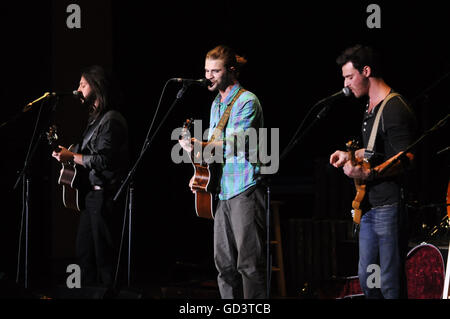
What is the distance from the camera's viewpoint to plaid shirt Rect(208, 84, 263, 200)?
13.9ft

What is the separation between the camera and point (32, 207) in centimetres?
711

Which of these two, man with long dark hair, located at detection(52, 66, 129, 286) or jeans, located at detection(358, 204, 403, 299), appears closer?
jeans, located at detection(358, 204, 403, 299)

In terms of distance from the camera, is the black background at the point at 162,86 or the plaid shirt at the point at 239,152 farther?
the black background at the point at 162,86

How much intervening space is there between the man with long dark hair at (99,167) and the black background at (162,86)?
215cm

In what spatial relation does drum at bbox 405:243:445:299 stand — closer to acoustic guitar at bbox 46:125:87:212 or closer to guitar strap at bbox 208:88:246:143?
guitar strap at bbox 208:88:246:143

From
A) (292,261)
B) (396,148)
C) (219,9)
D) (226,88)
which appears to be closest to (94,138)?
(226,88)

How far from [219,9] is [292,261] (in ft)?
9.90

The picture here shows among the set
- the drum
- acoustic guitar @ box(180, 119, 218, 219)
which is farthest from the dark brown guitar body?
Result: the drum

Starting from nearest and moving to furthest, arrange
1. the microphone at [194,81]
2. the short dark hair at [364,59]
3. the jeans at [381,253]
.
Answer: the jeans at [381,253] → the short dark hair at [364,59] → the microphone at [194,81]

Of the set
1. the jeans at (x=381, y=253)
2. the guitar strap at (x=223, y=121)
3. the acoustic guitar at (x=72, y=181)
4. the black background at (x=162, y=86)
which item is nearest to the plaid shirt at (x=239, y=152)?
the guitar strap at (x=223, y=121)

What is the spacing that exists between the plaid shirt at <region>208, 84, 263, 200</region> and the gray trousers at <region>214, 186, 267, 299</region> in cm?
6

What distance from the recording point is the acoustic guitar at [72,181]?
4846mm

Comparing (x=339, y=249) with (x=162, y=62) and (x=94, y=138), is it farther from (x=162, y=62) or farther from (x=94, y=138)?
(x=162, y=62)

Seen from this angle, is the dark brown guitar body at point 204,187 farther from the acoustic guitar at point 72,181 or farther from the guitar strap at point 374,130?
the guitar strap at point 374,130
